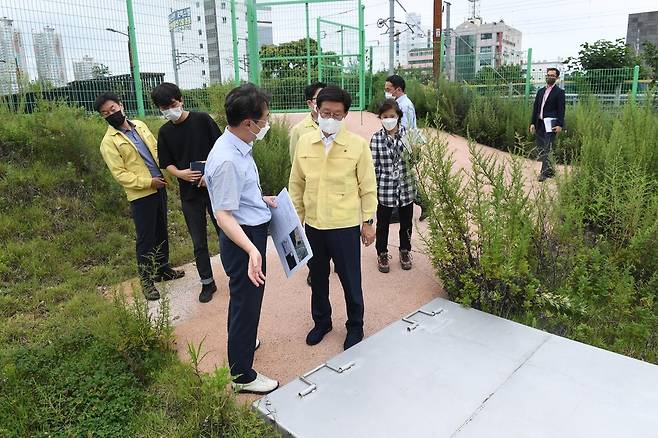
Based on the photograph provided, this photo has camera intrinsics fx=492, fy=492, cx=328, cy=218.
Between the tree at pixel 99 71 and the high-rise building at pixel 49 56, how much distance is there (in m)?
0.41

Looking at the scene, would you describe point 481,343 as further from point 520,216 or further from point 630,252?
point 630,252

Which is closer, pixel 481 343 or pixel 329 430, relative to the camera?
pixel 329 430

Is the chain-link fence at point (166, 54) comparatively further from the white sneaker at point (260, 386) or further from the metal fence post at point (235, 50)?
the white sneaker at point (260, 386)

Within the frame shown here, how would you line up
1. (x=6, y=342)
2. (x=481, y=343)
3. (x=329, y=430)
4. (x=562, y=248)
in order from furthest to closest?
1. (x=562, y=248)
2. (x=6, y=342)
3. (x=481, y=343)
4. (x=329, y=430)

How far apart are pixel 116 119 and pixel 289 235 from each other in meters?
2.00

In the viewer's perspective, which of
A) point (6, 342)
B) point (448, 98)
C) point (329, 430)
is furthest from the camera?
point (448, 98)

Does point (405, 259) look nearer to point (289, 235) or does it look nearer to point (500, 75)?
point (289, 235)

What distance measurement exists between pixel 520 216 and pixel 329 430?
2138 mm

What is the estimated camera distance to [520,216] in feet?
11.6

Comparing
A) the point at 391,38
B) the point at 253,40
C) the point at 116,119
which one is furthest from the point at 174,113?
the point at 391,38

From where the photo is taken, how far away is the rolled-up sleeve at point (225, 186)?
96.7 inches

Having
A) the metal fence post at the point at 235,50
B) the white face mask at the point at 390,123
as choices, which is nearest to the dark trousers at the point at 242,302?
the white face mask at the point at 390,123

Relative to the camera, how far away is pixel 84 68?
24.0 ft

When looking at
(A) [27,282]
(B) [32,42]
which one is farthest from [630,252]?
(B) [32,42]
